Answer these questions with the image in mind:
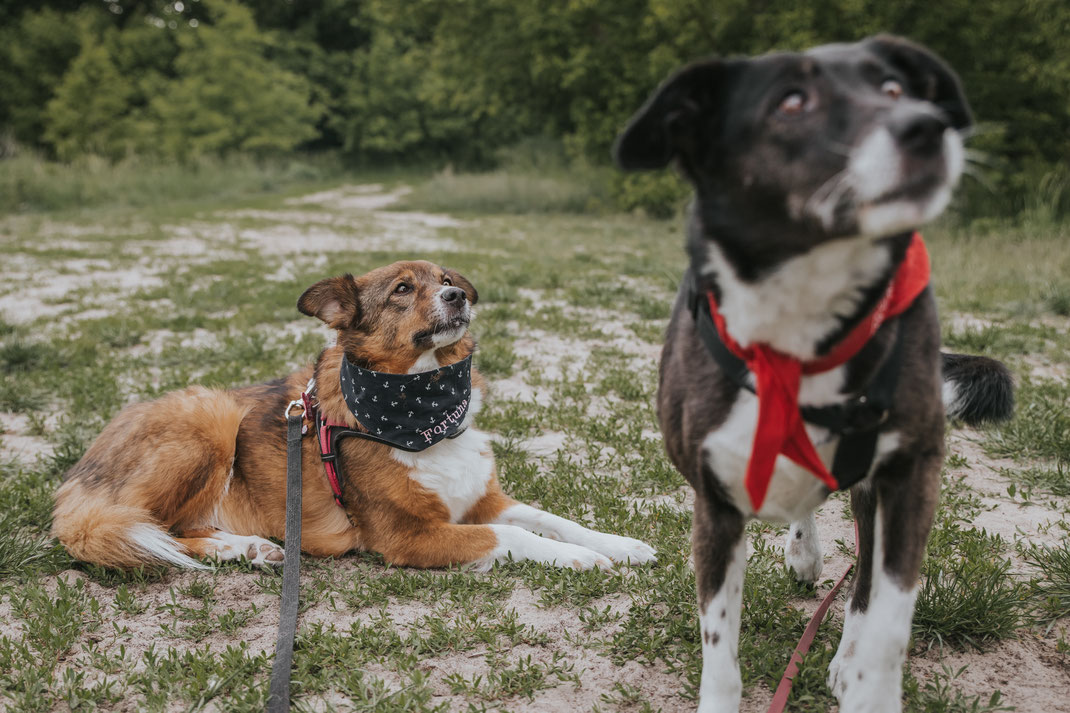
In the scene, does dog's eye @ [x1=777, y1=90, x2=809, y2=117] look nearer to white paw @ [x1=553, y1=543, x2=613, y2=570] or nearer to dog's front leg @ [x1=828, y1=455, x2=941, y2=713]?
dog's front leg @ [x1=828, y1=455, x2=941, y2=713]

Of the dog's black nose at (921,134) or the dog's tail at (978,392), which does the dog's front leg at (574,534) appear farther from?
the dog's black nose at (921,134)

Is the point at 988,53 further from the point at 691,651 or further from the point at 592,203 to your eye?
the point at 691,651

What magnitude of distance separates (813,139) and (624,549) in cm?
197

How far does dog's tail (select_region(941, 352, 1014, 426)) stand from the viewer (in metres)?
2.51

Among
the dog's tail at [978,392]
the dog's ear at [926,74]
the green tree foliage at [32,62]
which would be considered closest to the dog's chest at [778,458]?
the dog's ear at [926,74]

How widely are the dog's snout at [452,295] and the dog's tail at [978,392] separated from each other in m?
1.99

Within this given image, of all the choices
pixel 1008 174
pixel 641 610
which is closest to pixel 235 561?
pixel 641 610

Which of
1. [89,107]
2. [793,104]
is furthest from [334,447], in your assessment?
[89,107]

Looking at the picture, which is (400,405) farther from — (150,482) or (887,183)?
(887,183)

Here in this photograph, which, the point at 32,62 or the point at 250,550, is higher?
the point at 32,62

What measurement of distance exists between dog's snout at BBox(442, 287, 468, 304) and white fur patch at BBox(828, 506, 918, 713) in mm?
2117

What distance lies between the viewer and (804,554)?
108 inches

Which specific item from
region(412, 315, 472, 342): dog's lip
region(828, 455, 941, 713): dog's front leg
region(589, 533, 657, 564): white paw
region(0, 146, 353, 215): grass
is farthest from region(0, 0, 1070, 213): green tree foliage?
region(0, 146, 353, 215): grass

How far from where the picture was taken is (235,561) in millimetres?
3193
